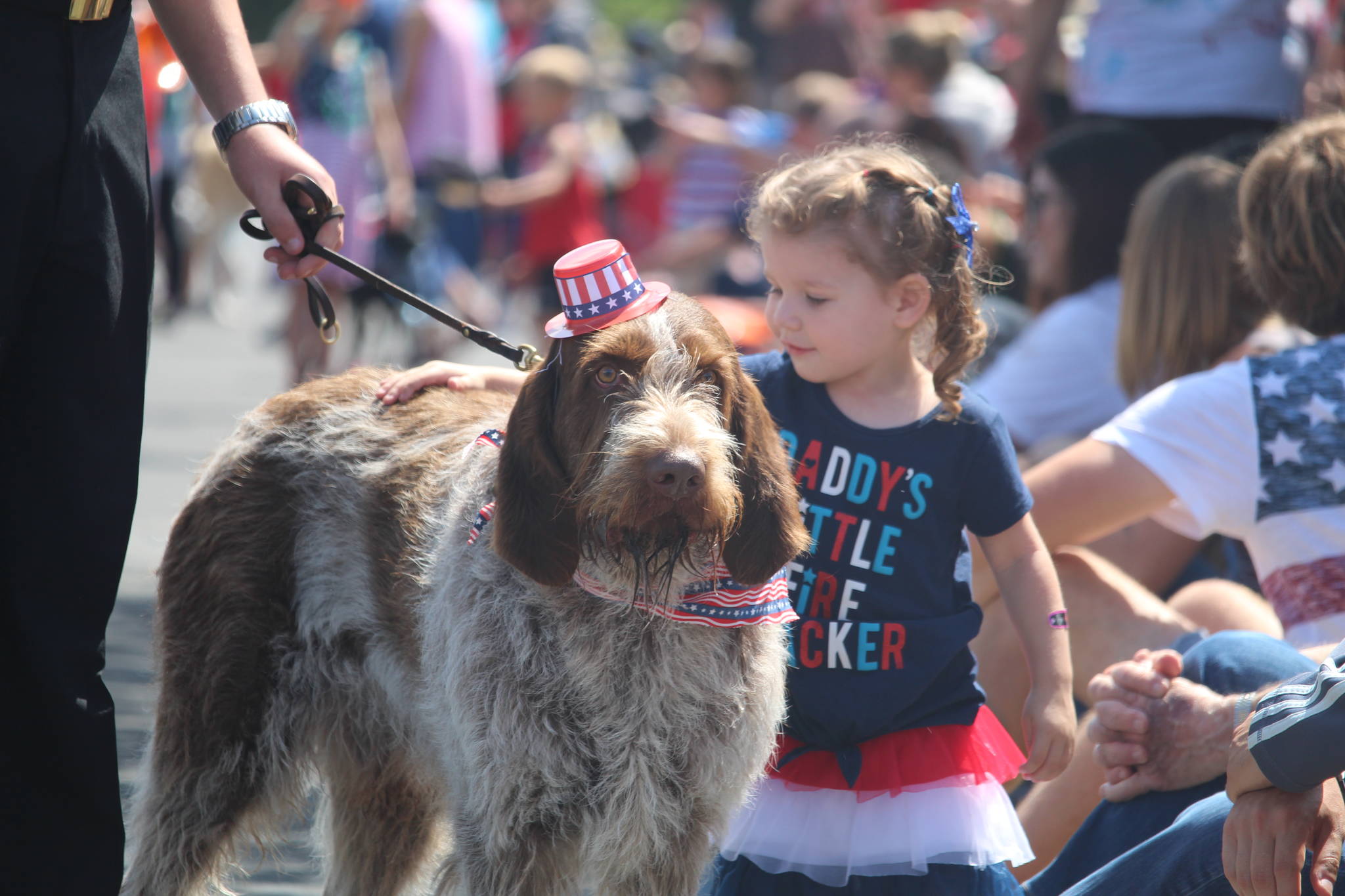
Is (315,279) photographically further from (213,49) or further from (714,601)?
(714,601)

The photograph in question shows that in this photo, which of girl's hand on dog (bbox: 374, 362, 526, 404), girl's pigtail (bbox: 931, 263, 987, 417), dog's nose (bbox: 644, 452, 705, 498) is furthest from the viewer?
girl's hand on dog (bbox: 374, 362, 526, 404)

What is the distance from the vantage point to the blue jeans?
279 cm

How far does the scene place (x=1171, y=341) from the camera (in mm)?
4523

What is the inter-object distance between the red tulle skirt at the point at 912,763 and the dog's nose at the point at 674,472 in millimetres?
829

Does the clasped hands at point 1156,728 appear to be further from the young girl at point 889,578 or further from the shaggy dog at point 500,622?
the shaggy dog at point 500,622

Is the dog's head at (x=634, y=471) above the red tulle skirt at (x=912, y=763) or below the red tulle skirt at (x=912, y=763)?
above

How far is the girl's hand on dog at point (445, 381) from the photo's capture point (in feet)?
11.0

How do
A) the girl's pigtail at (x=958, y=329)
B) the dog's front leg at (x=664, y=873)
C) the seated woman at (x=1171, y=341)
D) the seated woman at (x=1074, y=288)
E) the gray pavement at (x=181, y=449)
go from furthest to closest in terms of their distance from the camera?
the seated woman at (x=1074, y=288), the gray pavement at (x=181, y=449), the seated woman at (x=1171, y=341), the girl's pigtail at (x=958, y=329), the dog's front leg at (x=664, y=873)

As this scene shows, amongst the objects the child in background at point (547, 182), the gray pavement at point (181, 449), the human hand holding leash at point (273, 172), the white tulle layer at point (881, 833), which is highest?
the human hand holding leash at point (273, 172)

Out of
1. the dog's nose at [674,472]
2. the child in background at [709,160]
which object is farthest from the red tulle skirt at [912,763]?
the child in background at [709,160]

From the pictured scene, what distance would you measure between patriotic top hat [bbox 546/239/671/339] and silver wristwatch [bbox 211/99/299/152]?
2.31 ft

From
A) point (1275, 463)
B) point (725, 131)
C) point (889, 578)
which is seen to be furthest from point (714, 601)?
point (725, 131)

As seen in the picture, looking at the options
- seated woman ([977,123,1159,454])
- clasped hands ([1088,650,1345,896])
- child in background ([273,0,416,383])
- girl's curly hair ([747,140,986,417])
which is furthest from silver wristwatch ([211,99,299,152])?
child in background ([273,0,416,383])

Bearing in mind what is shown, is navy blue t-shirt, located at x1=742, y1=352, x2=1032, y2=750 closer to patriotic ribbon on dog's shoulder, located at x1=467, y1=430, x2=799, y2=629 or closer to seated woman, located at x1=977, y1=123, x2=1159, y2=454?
patriotic ribbon on dog's shoulder, located at x1=467, y1=430, x2=799, y2=629
